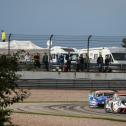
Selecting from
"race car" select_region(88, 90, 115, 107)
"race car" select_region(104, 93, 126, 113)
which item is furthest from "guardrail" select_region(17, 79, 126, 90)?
"race car" select_region(104, 93, 126, 113)

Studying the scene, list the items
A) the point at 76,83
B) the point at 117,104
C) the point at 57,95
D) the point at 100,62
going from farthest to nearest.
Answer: the point at 100,62 → the point at 76,83 → the point at 57,95 → the point at 117,104

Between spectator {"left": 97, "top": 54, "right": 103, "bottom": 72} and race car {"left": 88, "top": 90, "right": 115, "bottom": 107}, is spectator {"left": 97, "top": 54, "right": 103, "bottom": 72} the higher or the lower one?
the higher one

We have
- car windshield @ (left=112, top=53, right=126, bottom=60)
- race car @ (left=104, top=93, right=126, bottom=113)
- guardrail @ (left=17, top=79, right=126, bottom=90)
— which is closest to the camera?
race car @ (left=104, top=93, right=126, bottom=113)

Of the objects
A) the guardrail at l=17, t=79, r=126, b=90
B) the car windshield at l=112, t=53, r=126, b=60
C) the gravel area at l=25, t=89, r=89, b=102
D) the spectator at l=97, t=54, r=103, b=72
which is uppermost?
the car windshield at l=112, t=53, r=126, b=60

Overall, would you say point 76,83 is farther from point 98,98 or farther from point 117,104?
point 117,104

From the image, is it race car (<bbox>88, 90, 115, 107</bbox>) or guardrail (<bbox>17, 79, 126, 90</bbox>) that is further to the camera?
guardrail (<bbox>17, 79, 126, 90</bbox>)

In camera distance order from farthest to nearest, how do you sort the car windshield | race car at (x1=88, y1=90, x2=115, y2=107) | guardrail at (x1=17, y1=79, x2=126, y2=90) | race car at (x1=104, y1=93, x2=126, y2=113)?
the car windshield < guardrail at (x1=17, y1=79, x2=126, y2=90) < race car at (x1=88, y1=90, x2=115, y2=107) < race car at (x1=104, y1=93, x2=126, y2=113)

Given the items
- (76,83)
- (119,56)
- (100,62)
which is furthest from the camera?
(119,56)

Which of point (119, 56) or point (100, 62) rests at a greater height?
point (119, 56)

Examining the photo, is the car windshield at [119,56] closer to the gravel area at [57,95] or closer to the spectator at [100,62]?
the spectator at [100,62]

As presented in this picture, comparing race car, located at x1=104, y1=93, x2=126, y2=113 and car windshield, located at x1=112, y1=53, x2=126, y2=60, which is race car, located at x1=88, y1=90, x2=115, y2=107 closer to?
race car, located at x1=104, y1=93, x2=126, y2=113

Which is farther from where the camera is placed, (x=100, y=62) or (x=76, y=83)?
(x=100, y=62)

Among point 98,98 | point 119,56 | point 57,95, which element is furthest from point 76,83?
point 119,56

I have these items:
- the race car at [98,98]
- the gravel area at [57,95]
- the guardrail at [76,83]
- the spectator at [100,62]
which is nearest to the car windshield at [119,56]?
the spectator at [100,62]
